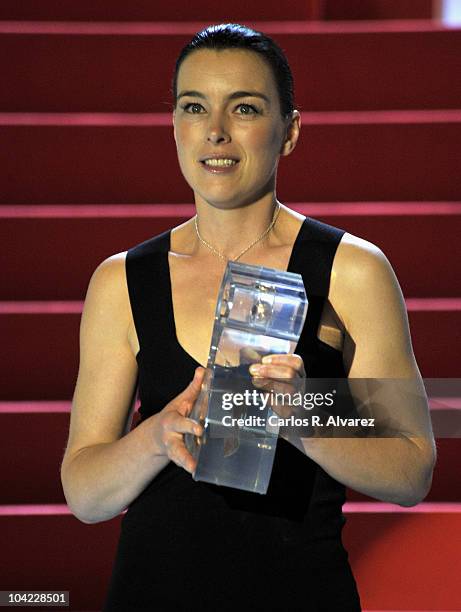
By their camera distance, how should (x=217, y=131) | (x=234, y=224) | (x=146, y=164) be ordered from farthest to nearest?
(x=146, y=164) < (x=234, y=224) < (x=217, y=131)

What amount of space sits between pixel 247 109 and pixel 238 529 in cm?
50

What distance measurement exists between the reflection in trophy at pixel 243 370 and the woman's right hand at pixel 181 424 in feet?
0.04

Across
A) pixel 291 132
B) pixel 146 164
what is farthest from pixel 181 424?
pixel 146 164

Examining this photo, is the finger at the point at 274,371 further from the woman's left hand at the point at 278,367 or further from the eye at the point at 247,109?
the eye at the point at 247,109

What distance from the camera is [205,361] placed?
57.8 inches

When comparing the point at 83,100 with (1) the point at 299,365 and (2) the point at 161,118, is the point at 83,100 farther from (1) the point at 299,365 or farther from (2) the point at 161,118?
(1) the point at 299,365

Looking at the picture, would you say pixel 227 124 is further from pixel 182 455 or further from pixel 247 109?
pixel 182 455

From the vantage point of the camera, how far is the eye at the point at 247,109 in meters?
1.44

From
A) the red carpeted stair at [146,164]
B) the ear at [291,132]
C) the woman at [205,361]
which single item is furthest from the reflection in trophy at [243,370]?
the red carpeted stair at [146,164]

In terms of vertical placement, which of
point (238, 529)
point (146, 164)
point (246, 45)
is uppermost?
point (246, 45)

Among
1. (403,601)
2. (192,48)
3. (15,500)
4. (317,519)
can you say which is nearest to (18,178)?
(15,500)

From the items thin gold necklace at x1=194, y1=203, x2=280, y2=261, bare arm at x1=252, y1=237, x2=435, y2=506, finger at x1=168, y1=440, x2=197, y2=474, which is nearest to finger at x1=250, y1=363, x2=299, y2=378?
finger at x1=168, y1=440, x2=197, y2=474

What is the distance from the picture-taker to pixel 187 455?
1254 millimetres

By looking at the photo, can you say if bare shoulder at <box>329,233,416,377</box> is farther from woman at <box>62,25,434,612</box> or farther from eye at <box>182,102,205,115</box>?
eye at <box>182,102,205,115</box>
